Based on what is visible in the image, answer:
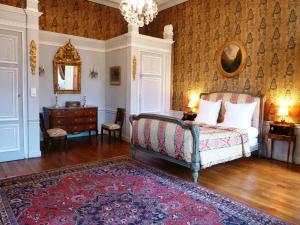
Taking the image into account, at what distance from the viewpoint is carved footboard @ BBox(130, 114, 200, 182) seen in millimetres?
3508

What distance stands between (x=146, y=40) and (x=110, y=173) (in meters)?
3.54

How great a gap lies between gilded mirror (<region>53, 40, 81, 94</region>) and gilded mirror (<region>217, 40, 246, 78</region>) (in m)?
3.56

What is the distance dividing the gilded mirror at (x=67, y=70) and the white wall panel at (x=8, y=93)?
1835 mm

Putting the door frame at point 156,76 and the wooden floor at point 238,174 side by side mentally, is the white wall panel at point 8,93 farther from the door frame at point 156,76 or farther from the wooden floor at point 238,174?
the door frame at point 156,76

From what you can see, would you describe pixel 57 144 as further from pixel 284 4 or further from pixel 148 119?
pixel 284 4

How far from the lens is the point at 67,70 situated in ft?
21.0

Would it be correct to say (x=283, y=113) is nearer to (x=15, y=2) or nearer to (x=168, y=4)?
(x=168, y=4)

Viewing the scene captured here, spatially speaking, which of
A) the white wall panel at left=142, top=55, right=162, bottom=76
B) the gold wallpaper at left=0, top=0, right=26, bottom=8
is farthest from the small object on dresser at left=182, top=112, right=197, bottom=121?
the gold wallpaper at left=0, top=0, right=26, bottom=8

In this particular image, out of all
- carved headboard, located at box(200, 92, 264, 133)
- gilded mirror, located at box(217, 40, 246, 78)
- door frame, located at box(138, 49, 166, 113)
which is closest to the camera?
carved headboard, located at box(200, 92, 264, 133)

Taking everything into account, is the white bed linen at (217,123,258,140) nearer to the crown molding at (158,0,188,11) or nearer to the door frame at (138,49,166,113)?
the door frame at (138,49,166,113)

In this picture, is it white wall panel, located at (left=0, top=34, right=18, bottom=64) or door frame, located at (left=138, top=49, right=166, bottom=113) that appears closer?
white wall panel, located at (left=0, top=34, right=18, bottom=64)

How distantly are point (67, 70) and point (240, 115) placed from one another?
430 centimetres

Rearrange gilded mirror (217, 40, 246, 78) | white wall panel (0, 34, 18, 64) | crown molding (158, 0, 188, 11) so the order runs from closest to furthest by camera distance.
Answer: white wall panel (0, 34, 18, 64)
gilded mirror (217, 40, 246, 78)
crown molding (158, 0, 188, 11)

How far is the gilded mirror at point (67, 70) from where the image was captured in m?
6.24
